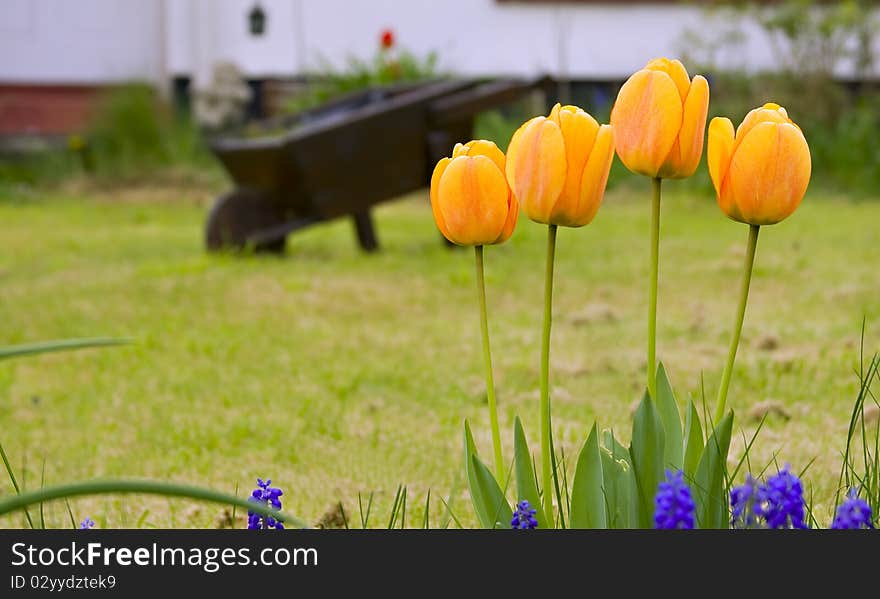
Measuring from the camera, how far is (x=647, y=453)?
1425mm

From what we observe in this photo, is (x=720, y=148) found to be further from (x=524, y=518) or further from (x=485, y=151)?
(x=524, y=518)

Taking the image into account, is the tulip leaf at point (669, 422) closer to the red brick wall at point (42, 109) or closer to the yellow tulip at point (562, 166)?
the yellow tulip at point (562, 166)

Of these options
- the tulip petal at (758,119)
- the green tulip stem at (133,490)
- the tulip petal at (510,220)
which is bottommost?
the green tulip stem at (133,490)

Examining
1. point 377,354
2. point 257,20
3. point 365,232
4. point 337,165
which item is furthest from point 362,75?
point 377,354

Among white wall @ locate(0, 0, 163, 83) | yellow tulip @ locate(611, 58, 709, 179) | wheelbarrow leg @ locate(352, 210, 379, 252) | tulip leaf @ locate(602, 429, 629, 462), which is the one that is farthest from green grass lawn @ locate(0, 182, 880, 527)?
white wall @ locate(0, 0, 163, 83)

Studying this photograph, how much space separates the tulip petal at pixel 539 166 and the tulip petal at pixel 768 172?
19 centimetres

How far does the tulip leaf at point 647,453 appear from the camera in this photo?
1.41m

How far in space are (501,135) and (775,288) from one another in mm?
4833

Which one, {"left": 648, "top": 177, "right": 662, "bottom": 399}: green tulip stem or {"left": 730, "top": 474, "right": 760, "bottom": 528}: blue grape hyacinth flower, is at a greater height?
{"left": 648, "top": 177, "right": 662, "bottom": 399}: green tulip stem

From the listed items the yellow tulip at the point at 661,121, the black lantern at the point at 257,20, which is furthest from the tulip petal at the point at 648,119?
the black lantern at the point at 257,20

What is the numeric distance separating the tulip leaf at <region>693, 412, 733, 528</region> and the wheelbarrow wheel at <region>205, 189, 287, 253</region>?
5.08 meters

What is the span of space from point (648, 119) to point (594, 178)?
0.33ft

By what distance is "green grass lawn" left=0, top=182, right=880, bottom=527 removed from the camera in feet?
9.68

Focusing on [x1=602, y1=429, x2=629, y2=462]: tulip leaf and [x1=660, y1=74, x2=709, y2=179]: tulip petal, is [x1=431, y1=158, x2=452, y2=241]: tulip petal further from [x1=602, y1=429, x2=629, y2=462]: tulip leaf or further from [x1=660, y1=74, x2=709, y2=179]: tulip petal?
[x1=602, y1=429, x2=629, y2=462]: tulip leaf
